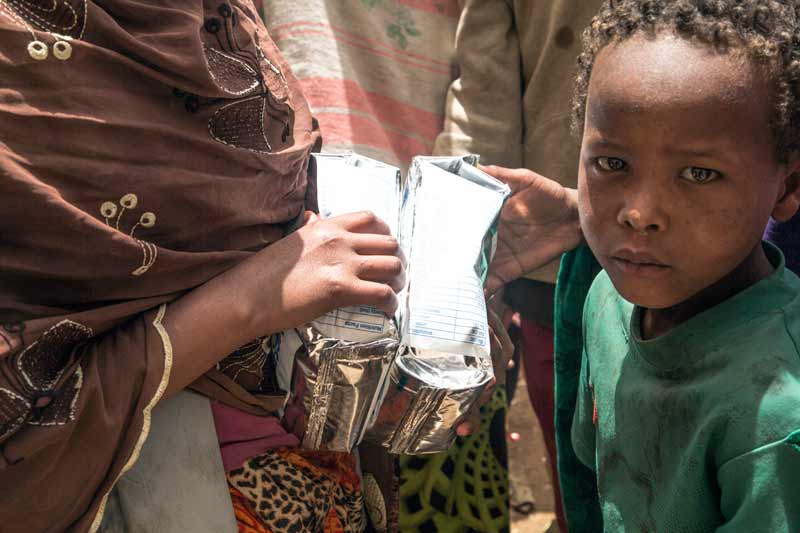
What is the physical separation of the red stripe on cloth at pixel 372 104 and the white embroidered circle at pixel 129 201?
97 cm

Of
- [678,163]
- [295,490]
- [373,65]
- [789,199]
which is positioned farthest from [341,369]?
[373,65]

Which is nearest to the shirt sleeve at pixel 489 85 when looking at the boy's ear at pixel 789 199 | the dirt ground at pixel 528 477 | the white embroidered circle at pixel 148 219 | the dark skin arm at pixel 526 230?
the dark skin arm at pixel 526 230

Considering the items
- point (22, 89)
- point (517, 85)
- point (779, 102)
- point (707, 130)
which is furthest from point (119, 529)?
point (517, 85)

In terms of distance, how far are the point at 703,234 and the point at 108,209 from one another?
→ 88 cm

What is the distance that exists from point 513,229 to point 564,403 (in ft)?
1.38

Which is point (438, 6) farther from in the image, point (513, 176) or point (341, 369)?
point (341, 369)

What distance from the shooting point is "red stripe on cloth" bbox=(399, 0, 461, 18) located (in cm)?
209

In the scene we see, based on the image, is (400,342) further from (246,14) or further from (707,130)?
(246,14)

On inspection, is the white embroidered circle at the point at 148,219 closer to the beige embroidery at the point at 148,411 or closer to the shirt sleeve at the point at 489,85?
the beige embroidery at the point at 148,411

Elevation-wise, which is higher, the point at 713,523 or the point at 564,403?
Answer: the point at 713,523

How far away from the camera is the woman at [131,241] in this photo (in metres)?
1.03

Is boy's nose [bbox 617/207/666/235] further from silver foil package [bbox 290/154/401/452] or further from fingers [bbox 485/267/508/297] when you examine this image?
fingers [bbox 485/267/508/297]

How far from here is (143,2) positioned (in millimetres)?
1166

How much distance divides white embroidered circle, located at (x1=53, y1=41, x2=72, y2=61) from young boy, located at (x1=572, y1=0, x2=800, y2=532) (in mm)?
792
